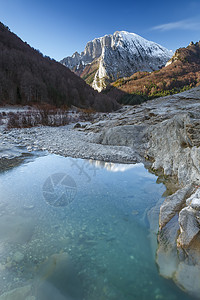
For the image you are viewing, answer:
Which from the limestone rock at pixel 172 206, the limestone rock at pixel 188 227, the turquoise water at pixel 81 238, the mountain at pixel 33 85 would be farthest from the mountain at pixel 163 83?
the limestone rock at pixel 188 227

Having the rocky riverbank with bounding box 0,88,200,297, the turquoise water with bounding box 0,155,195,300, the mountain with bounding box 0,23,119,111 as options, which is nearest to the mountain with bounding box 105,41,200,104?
the mountain with bounding box 0,23,119,111

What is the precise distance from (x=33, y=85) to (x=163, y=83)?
10064cm

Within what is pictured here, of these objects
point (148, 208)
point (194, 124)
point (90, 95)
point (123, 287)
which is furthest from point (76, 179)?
point (90, 95)

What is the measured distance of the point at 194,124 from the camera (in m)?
6.31

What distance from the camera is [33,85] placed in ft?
198

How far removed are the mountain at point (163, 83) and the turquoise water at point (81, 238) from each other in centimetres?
10918

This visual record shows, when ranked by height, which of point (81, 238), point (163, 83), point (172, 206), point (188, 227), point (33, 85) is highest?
point (163, 83)

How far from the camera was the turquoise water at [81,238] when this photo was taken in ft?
8.66

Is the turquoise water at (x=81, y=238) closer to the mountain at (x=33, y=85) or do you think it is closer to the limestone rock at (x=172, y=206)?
the limestone rock at (x=172, y=206)

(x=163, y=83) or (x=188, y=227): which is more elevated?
(x=163, y=83)

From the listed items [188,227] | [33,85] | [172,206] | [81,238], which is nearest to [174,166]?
[172,206]

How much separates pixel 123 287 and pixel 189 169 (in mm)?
4551

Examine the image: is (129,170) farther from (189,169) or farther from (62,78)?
(62,78)

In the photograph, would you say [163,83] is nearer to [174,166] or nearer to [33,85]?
[33,85]
